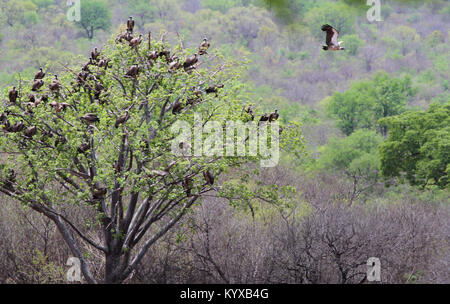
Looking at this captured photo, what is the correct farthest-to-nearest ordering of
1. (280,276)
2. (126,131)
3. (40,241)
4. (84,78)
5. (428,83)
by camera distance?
1. (428,83)
2. (40,241)
3. (280,276)
4. (84,78)
5. (126,131)

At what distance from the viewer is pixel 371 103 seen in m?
40.4

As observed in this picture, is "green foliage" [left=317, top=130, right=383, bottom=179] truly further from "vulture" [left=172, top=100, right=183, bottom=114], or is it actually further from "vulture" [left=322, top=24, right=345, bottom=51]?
"vulture" [left=322, top=24, right=345, bottom=51]

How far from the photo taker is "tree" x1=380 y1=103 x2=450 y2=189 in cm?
2302

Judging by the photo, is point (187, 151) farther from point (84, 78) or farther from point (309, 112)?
point (309, 112)

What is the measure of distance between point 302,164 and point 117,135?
88.0 feet

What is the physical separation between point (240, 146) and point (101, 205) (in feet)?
9.38

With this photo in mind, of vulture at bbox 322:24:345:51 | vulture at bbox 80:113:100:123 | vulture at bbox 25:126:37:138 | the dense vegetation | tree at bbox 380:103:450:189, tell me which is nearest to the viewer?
vulture at bbox 322:24:345:51

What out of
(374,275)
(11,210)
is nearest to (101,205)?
(374,275)

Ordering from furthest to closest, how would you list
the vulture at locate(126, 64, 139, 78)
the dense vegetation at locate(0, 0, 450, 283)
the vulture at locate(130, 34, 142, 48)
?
the dense vegetation at locate(0, 0, 450, 283) → the vulture at locate(130, 34, 142, 48) → the vulture at locate(126, 64, 139, 78)

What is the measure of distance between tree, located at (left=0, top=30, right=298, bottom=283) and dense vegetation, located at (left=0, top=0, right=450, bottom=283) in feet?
0.68

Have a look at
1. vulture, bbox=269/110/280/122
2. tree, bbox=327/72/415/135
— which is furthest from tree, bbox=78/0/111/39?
vulture, bbox=269/110/280/122

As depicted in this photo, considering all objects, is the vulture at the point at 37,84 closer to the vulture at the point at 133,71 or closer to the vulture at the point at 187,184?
the vulture at the point at 133,71
